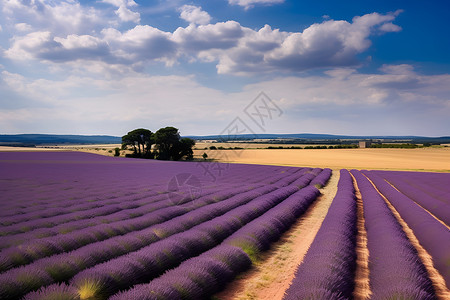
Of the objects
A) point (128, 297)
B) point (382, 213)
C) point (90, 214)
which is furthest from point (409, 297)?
point (90, 214)

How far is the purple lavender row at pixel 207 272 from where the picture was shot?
10.4 feet

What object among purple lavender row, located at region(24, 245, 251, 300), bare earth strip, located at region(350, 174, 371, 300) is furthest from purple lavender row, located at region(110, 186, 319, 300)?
bare earth strip, located at region(350, 174, 371, 300)

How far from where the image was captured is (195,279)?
3.71 m

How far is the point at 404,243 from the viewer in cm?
534

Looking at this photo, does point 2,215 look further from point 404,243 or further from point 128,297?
point 404,243

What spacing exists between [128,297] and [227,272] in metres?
A: 1.72

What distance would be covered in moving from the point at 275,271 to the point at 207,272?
159cm

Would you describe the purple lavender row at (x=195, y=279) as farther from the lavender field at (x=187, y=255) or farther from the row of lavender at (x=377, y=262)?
the row of lavender at (x=377, y=262)

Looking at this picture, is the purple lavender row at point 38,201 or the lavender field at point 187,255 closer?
the lavender field at point 187,255

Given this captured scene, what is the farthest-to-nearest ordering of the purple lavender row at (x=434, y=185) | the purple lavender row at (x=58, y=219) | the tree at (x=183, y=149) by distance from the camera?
1. the tree at (x=183, y=149)
2. the purple lavender row at (x=434, y=185)
3. the purple lavender row at (x=58, y=219)

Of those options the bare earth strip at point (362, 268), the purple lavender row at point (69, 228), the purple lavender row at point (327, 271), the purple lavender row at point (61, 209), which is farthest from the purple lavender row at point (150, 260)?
the purple lavender row at point (61, 209)

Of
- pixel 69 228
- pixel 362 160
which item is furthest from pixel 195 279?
pixel 362 160

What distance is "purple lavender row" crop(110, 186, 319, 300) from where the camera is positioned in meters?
3.17

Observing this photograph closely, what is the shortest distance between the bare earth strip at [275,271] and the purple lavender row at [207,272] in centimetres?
15
